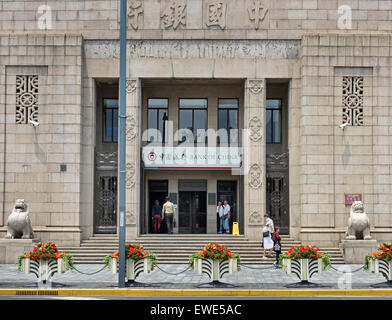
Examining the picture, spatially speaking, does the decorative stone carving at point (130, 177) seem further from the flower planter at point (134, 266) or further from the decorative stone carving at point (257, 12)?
the flower planter at point (134, 266)

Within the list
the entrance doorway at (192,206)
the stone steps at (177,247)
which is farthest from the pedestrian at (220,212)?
the stone steps at (177,247)

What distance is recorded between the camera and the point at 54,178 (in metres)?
25.7

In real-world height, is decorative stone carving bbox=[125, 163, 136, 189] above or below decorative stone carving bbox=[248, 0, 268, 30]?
below

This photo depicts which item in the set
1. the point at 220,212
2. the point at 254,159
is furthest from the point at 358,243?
the point at 220,212

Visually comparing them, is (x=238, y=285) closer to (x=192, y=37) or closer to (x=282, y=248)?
(x=282, y=248)

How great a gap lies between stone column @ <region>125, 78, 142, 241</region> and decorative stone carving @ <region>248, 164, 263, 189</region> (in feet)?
15.7

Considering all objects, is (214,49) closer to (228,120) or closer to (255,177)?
(228,120)

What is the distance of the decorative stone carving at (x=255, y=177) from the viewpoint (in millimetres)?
25938

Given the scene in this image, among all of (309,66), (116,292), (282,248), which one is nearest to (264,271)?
(282,248)

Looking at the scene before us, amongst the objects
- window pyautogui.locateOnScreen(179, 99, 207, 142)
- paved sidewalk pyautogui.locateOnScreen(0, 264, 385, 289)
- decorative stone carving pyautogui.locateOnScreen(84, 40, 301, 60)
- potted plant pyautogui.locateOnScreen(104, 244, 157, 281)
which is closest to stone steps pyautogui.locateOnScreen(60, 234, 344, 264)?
paved sidewalk pyautogui.locateOnScreen(0, 264, 385, 289)

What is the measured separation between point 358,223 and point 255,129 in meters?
5.77

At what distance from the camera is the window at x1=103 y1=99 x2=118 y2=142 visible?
2880cm

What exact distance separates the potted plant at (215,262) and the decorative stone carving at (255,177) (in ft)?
28.2

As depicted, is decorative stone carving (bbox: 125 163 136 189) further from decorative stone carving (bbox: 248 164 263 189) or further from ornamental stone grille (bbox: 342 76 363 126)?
ornamental stone grille (bbox: 342 76 363 126)
